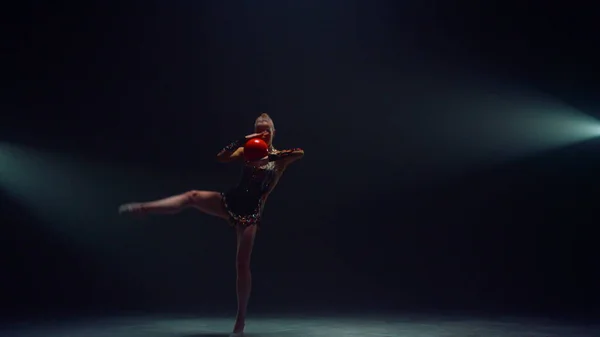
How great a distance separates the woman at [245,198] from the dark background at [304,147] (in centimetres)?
233

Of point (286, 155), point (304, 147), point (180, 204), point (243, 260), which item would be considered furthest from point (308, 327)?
point (304, 147)

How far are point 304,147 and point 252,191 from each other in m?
2.70

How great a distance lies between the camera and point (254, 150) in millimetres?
3664

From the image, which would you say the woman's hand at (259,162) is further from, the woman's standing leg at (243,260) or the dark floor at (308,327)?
the dark floor at (308,327)

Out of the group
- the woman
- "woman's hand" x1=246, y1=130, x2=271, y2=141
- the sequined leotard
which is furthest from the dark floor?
"woman's hand" x1=246, y1=130, x2=271, y2=141

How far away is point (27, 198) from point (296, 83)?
3.22 m

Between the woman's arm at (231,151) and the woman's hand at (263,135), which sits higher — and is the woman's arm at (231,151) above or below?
below

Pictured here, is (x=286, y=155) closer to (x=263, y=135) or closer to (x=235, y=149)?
(x=263, y=135)

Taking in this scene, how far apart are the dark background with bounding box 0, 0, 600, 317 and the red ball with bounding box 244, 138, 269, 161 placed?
109 inches

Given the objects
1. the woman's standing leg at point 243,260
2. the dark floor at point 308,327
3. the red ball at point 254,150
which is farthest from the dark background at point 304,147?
the red ball at point 254,150

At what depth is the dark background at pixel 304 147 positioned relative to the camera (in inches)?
247

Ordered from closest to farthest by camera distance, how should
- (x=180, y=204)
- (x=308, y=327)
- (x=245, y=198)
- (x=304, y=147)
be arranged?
(x=180, y=204) → (x=245, y=198) → (x=308, y=327) → (x=304, y=147)

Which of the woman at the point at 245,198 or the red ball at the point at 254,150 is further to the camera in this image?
the woman at the point at 245,198

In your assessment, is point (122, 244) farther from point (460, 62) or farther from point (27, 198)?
point (460, 62)
